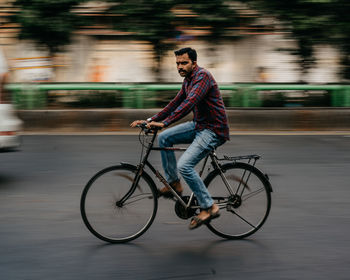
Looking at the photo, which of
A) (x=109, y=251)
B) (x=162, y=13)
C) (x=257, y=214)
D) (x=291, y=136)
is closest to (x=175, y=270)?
(x=109, y=251)

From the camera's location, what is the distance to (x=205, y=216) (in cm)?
482

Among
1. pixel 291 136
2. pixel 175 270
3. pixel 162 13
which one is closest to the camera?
pixel 175 270

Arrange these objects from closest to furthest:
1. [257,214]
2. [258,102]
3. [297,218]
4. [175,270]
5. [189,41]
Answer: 1. [175,270]
2. [257,214]
3. [297,218]
4. [258,102]
5. [189,41]

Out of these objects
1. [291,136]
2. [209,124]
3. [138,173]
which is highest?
[209,124]

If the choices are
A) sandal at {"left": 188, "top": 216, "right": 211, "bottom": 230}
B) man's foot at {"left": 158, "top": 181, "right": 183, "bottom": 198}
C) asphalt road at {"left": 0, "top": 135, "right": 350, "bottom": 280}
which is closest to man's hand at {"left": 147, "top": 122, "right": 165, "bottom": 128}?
man's foot at {"left": 158, "top": 181, "right": 183, "bottom": 198}

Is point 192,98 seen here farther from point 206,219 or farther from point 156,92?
point 156,92

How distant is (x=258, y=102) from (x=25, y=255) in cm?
978

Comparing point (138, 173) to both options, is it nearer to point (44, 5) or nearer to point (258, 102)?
point (258, 102)

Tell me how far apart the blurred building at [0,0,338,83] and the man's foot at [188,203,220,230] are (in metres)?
11.0

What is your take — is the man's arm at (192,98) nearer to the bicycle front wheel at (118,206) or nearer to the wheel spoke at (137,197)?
the bicycle front wheel at (118,206)

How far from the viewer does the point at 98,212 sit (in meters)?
4.88

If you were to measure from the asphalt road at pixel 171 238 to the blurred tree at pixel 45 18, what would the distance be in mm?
7618

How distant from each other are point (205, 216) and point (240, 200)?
443 millimetres

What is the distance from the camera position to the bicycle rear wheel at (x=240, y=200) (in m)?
5.03
